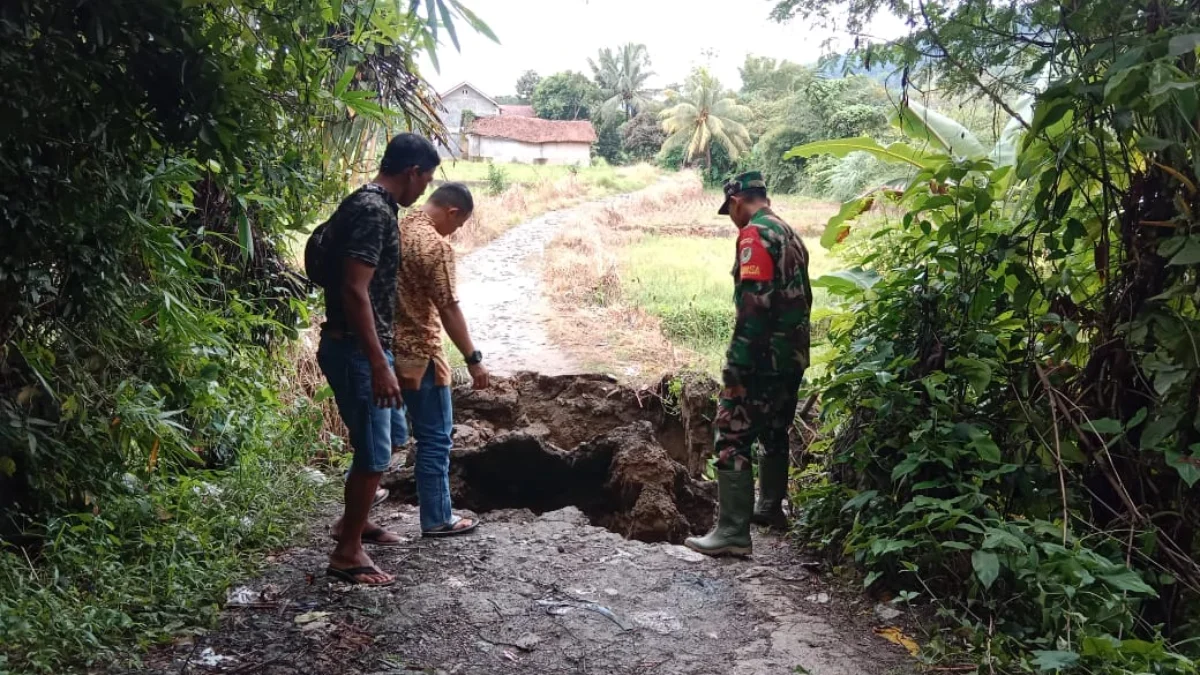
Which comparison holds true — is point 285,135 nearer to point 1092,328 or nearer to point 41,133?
point 41,133

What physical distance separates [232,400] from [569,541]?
7.32ft

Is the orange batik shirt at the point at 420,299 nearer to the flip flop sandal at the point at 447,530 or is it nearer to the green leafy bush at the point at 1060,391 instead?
the flip flop sandal at the point at 447,530

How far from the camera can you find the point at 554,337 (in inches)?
386

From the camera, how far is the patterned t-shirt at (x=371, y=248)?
10.5ft

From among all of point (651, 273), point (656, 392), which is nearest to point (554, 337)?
point (656, 392)

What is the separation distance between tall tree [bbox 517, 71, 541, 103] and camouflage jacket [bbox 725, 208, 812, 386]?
186 feet

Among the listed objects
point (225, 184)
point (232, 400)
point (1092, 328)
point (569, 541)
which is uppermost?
point (225, 184)

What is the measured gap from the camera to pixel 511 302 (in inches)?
491

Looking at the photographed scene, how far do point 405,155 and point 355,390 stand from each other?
101cm

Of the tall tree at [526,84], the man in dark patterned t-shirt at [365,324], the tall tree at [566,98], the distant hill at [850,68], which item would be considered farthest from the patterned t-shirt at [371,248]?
the tall tree at [526,84]

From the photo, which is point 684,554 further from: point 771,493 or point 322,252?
point 322,252

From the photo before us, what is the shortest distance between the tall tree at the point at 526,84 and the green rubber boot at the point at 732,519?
57.0m

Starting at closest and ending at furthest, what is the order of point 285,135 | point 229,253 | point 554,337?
point 285,135
point 229,253
point 554,337

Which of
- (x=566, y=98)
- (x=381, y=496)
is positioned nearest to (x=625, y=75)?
(x=566, y=98)
